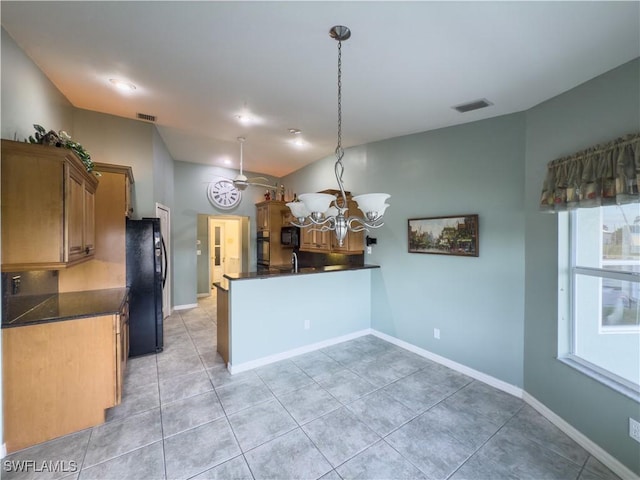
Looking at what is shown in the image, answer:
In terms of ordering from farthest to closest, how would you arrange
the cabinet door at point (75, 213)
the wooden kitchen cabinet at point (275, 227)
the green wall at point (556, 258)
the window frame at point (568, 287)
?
the wooden kitchen cabinet at point (275, 227), the window frame at point (568, 287), the cabinet door at point (75, 213), the green wall at point (556, 258)

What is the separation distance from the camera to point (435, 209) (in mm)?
3387

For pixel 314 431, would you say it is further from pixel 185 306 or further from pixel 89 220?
pixel 185 306

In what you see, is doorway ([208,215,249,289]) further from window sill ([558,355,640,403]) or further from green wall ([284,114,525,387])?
window sill ([558,355,640,403])

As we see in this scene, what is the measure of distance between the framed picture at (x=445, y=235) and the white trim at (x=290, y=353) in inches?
62.3

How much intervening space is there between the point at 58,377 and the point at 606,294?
14.2 ft

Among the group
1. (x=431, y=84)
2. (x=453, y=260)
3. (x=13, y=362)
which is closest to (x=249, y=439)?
(x=13, y=362)

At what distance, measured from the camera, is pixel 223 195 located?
6176mm

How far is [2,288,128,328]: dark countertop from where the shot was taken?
1980mm

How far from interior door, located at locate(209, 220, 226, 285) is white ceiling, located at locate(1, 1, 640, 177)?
180 inches

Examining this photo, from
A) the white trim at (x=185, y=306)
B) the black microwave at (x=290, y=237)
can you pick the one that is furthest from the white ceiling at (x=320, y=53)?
the white trim at (x=185, y=306)

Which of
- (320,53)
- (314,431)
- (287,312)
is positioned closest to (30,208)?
(320,53)

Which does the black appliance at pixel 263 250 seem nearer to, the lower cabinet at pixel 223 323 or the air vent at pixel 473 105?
the lower cabinet at pixel 223 323

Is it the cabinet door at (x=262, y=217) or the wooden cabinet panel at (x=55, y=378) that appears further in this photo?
the cabinet door at (x=262, y=217)

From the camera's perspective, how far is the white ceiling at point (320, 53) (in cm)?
162
